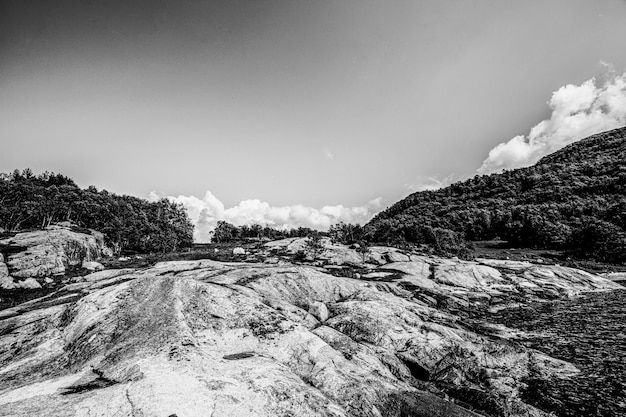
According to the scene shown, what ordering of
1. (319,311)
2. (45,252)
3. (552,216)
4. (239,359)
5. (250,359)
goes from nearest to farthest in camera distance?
(239,359) < (250,359) < (319,311) < (45,252) < (552,216)

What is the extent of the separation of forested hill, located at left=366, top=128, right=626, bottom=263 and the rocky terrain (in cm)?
9040

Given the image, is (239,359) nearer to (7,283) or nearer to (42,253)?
(7,283)

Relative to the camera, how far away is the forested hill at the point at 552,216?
333 ft

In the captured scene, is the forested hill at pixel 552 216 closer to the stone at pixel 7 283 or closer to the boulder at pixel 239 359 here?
the boulder at pixel 239 359

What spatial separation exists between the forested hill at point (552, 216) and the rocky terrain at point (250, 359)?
90.4 m

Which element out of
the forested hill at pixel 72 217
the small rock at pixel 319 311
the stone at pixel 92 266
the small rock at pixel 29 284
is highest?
the forested hill at pixel 72 217

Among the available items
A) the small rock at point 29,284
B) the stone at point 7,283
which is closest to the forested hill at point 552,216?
the small rock at point 29,284

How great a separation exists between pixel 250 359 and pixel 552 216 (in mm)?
165571

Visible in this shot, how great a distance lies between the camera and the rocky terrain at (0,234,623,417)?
1116 cm

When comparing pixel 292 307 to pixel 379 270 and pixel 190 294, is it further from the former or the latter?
pixel 379 270

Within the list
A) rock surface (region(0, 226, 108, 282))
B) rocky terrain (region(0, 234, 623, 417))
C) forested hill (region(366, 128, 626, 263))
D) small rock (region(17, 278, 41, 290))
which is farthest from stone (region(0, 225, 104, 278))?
forested hill (region(366, 128, 626, 263))

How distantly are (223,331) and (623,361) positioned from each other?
95.6 ft

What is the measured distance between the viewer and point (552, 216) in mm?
134875

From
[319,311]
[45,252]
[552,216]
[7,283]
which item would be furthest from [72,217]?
[552,216]
